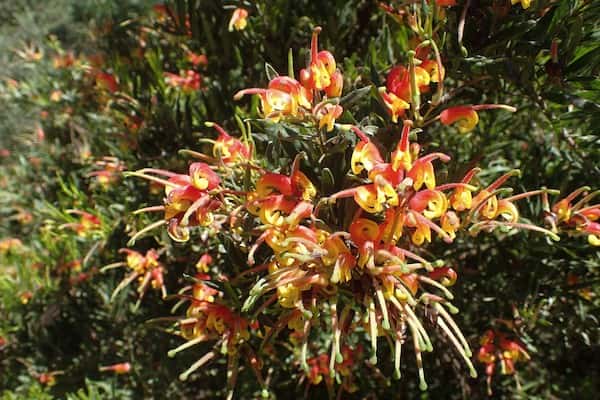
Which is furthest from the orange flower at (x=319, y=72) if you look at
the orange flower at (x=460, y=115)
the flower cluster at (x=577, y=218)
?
the flower cluster at (x=577, y=218)

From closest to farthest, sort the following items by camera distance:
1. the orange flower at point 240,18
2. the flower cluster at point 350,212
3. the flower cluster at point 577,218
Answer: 1. the flower cluster at point 350,212
2. the flower cluster at point 577,218
3. the orange flower at point 240,18

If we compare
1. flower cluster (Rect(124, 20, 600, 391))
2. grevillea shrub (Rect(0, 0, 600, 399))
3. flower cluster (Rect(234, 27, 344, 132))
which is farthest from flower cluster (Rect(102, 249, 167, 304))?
flower cluster (Rect(234, 27, 344, 132))

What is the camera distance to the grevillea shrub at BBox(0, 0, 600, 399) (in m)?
0.59

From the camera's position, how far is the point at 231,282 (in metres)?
0.69

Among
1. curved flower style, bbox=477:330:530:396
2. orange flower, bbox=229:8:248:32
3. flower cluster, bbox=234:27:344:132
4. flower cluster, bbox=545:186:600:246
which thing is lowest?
curved flower style, bbox=477:330:530:396

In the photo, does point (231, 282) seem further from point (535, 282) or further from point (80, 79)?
point (80, 79)

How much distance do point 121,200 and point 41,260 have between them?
1.38ft

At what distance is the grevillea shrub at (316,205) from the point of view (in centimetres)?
59

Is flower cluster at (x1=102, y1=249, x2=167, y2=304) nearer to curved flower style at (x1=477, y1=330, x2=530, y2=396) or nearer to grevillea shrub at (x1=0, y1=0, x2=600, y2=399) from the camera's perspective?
grevillea shrub at (x1=0, y1=0, x2=600, y2=399)

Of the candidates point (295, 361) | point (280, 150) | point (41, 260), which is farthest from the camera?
point (41, 260)

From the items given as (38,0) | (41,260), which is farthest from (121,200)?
(38,0)

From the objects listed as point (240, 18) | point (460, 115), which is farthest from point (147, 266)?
point (460, 115)

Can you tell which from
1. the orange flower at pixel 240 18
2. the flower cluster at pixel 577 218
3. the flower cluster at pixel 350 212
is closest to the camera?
the flower cluster at pixel 350 212

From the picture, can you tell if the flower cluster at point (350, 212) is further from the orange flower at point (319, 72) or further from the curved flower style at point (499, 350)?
the curved flower style at point (499, 350)
